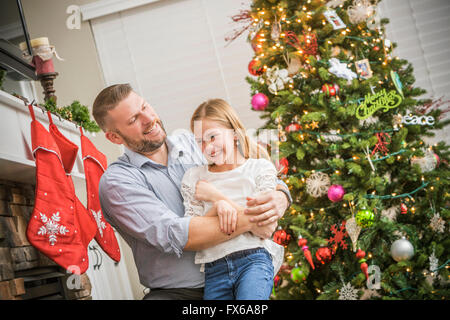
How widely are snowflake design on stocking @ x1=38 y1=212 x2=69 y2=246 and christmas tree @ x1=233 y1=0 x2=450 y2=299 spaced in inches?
48.0

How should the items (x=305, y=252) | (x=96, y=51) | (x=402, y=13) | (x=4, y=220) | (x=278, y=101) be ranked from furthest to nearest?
(x=96, y=51) < (x=402, y=13) < (x=278, y=101) < (x=305, y=252) < (x=4, y=220)

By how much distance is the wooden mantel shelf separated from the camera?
1.76 meters

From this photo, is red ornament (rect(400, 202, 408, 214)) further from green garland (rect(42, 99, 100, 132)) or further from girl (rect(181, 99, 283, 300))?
green garland (rect(42, 99, 100, 132))

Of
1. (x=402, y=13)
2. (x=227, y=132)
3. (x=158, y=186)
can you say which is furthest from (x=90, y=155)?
(x=402, y=13)

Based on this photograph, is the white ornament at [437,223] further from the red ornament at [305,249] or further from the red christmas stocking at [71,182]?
the red christmas stocking at [71,182]

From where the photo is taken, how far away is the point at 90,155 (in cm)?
217

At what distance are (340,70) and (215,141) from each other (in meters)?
1.22

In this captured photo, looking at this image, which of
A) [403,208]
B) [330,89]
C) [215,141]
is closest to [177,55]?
[330,89]

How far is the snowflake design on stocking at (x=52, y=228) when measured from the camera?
1.77m

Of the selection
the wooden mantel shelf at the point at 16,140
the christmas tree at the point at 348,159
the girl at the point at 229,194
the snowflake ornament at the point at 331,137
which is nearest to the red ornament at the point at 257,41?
the christmas tree at the point at 348,159

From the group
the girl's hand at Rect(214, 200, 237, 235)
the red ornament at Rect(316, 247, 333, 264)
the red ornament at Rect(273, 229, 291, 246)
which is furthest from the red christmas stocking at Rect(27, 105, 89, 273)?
the red ornament at Rect(316, 247, 333, 264)

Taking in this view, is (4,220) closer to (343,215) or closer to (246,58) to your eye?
(343,215)

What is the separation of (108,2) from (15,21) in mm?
1545

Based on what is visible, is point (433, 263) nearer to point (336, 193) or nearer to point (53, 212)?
point (336, 193)
